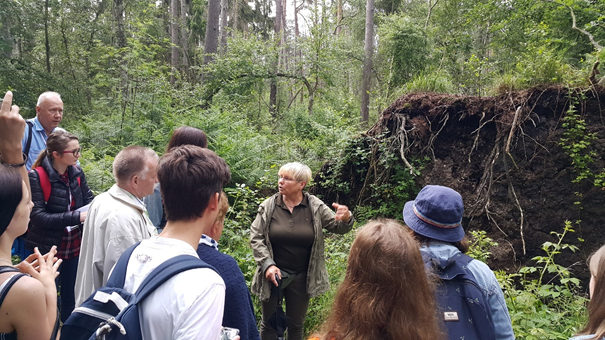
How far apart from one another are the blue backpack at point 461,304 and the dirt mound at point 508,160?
4347mm

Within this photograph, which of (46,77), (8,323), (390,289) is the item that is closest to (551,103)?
(390,289)

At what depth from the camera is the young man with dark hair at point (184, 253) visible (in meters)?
1.25

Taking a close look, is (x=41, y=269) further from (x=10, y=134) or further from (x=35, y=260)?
(x=10, y=134)

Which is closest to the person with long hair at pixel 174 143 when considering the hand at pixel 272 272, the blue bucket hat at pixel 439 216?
the hand at pixel 272 272

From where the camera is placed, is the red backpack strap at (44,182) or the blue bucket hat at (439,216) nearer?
the blue bucket hat at (439,216)

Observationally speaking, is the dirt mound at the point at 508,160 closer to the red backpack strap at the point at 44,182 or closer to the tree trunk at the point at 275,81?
the red backpack strap at the point at 44,182

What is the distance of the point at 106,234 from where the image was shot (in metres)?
2.25

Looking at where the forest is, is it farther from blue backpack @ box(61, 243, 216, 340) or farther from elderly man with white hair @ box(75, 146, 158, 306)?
blue backpack @ box(61, 243, 216, 340)

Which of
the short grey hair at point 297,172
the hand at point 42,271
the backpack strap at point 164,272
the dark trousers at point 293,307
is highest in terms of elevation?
the short grey hair at point 297,172

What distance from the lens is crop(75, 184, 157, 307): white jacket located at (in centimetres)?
223

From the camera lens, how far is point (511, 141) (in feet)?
19.8

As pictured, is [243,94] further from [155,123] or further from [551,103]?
[551,103]

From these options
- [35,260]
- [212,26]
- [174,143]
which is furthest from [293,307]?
[212,26]

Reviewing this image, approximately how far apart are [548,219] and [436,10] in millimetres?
12495
